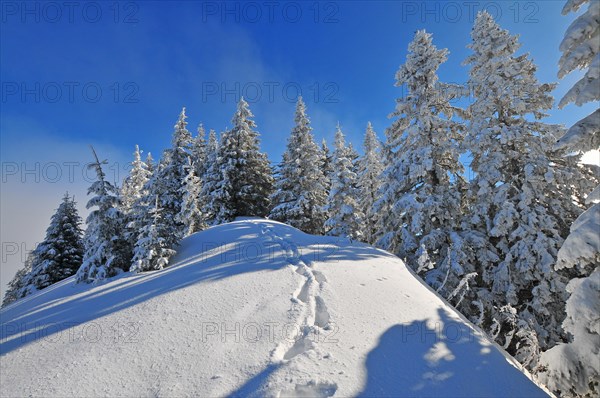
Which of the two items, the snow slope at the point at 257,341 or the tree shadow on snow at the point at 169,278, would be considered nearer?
the snow slope at the point at 257,341

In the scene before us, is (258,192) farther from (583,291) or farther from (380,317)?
(583,291)

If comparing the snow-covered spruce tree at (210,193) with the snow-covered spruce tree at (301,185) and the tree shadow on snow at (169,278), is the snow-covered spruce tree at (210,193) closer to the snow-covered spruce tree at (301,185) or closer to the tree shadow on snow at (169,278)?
the snow-covered spruce tree at (301,185)

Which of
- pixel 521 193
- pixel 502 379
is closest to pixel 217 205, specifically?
pixel 521 193

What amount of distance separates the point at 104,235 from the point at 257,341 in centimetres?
979

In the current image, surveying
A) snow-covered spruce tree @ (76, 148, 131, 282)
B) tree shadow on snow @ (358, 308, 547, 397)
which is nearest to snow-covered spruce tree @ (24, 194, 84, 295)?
snow-covered spruce tree @ (76, 148, 131, 282)

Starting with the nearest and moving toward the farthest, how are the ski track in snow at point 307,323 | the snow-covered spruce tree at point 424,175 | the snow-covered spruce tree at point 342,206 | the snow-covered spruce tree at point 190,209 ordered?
the ski track in snow at point 307,323
the snow-covered spruce tree at point 424,175
the snow-covered spruce tree at point 342,206
the snow-covered spruce tree at point 190,209

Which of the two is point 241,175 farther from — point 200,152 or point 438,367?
point 438,367

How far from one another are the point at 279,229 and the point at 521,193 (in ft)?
31.8

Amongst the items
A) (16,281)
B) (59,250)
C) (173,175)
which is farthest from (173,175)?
(16,281)

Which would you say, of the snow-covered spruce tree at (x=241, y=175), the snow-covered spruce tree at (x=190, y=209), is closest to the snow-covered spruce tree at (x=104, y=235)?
the snow-covered spruce tree at (x=190, y=209)

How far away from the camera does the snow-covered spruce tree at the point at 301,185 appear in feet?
77.0

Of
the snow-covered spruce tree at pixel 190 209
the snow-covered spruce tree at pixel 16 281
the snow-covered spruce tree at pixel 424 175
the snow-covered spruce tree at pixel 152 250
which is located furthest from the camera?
the snow-covered spruce tree at pixel 16 281

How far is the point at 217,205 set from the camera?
80.7 ft

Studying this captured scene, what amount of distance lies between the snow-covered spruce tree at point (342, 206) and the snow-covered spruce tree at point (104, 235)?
12.2 metres
